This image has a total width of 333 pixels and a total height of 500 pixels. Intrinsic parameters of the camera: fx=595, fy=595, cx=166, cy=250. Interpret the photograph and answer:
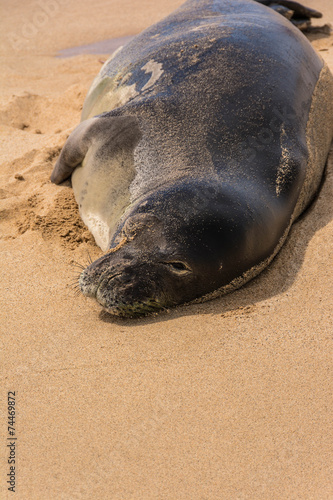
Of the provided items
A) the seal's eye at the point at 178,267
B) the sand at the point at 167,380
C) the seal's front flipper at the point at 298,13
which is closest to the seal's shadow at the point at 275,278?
the sand at the point at 167,380

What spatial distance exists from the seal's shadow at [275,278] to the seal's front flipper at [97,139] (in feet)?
4.10

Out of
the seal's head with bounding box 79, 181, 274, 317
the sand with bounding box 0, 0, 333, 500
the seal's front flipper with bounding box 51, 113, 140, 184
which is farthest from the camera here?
the seal's front flipper with bounding box 51, 113, 140, 184

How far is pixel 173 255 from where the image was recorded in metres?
3.25

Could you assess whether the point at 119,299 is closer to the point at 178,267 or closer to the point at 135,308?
the point at 135,308

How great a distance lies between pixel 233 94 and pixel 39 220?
64.6 inches

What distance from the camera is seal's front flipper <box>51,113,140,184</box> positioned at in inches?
161

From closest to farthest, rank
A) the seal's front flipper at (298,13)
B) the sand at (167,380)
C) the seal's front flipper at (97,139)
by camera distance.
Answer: the sand at (167,380) → the seal's front flipper at (97,139) → the seal's front flipper at (298,13)

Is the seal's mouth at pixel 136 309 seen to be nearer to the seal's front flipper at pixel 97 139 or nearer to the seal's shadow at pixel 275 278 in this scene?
the seal's shadow at pixel 275 278

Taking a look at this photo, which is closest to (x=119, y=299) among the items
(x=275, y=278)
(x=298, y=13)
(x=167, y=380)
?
(x=167, y=380)

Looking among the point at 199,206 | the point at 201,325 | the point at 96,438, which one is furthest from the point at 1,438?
the point at 199,206

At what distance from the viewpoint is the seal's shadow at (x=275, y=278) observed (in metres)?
3.33

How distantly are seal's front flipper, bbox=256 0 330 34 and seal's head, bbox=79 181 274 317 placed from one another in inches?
204

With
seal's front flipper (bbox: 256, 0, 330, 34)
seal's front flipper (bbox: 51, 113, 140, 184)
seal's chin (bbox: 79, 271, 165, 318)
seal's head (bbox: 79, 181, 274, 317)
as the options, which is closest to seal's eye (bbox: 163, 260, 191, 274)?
seal's head (bbox: 79, 181, 274, 317)

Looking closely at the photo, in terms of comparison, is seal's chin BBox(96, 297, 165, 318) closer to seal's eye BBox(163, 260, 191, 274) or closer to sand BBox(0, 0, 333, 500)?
sand BBox(0, 0, 333, 500)
